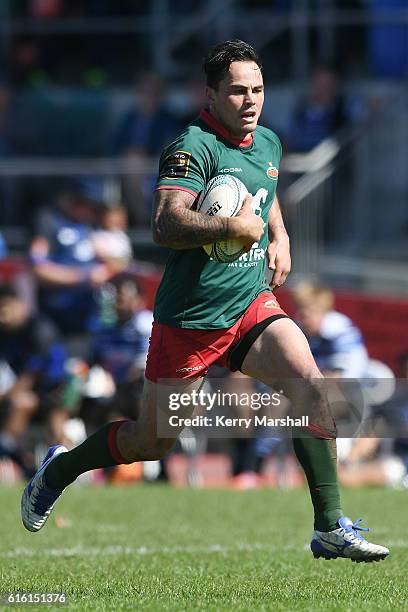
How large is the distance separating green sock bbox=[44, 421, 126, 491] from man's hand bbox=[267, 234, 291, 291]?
96cm

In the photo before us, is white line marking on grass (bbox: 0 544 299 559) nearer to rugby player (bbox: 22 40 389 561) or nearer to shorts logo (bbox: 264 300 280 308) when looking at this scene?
rugby player (bbox: 22 40 389 561)

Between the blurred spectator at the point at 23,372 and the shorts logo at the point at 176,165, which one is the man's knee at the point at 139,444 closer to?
the shorts logo at the point at 176,165

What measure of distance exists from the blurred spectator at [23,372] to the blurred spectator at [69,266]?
342 millimetres

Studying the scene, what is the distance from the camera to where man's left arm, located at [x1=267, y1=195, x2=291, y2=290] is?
607 cm

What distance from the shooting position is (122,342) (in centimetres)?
1245

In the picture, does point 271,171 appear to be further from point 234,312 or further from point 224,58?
point 234,312

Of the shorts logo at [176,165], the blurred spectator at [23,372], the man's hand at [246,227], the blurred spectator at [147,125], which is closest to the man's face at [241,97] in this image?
the shorts logo at [176,165]

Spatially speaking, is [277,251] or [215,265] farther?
[277,251]

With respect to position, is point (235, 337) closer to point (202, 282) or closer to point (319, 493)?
point (202, 282)

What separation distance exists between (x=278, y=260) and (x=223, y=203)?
54 cm

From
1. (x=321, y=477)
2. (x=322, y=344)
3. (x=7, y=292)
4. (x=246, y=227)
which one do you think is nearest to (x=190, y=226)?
(x=246, y=227)

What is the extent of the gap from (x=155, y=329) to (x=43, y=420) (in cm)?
628

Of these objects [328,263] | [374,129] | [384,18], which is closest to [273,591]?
[328,263]

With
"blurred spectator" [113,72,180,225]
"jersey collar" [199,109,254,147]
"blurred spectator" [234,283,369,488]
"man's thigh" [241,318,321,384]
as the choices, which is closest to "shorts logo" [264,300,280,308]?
"man's thigh" [241,318,321,384]
